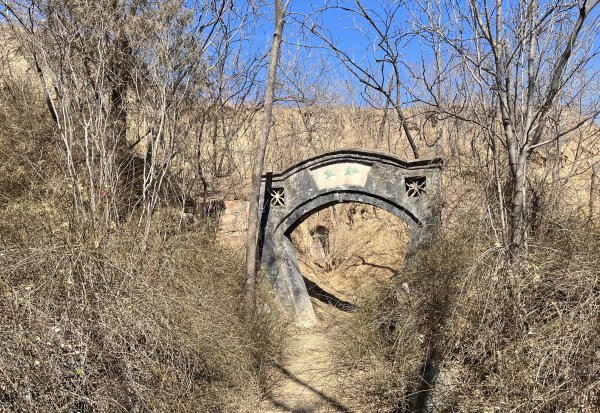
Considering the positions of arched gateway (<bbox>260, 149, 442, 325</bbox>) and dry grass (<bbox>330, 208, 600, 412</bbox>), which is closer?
dry grass (<bbox>330, 208, 600, 412</bbox>)

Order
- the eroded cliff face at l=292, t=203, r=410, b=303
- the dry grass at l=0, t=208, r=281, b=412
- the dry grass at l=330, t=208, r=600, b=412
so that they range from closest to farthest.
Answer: the dry grass at l=0, t=208, r=281, b=412
the dry grass at l=330, t=208, r=600, b=412
the eroded cliff face at l=292, t=203, r=410, b=303

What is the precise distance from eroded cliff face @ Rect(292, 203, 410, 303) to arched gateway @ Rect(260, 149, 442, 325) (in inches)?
143

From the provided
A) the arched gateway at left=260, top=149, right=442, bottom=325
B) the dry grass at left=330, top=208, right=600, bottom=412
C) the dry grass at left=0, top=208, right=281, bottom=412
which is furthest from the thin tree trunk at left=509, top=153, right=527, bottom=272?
the arched gateway at left=260, top=149, right=442, bottom=325

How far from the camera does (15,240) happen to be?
18.7 feet

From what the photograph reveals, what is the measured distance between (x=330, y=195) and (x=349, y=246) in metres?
5.76

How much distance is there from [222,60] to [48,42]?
4.80 meters

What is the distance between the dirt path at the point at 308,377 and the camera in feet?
20.4

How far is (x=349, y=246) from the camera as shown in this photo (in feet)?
50.3

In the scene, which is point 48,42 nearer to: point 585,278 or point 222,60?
point 222,60

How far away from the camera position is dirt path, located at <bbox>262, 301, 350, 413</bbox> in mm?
6227

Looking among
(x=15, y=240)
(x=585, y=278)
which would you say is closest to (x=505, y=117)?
(x=585, y=278)

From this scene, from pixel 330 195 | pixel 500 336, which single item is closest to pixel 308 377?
pixel 500 336

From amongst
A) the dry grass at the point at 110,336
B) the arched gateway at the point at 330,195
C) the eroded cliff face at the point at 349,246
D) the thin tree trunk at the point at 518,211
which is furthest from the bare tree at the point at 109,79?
the eroded cliff face at the point at 349,246

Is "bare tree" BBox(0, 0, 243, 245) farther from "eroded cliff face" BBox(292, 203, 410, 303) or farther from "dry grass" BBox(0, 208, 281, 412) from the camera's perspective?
"eroded cliff face" BBox(292, 203, 410, 303)
